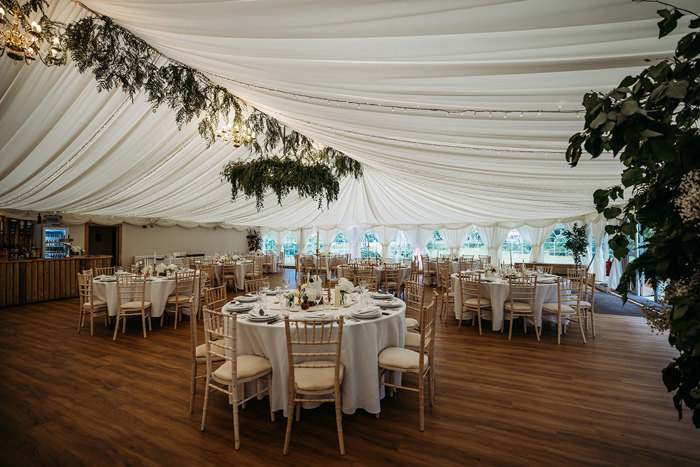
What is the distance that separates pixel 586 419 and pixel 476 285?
9.91 feet

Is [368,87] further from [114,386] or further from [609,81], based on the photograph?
[114,386]

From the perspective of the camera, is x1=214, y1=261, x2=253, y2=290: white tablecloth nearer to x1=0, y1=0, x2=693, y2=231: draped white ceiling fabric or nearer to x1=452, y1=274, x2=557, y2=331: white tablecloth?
x1=0, y1=0, x2=693, y2=231: draped white ceiling fabric

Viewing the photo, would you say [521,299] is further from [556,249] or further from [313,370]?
[556,249]

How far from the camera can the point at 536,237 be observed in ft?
38.2

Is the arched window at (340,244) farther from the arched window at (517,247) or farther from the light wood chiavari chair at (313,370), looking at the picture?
the light wood chiavari chair at (313,370)

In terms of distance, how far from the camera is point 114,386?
139 inches

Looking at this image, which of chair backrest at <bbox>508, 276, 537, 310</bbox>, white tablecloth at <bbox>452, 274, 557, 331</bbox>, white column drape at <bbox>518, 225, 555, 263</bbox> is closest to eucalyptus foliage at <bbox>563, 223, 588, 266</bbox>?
white column drape at <bbox>518, 225, 555, 263</bbox>

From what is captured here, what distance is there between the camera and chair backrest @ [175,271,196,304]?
5.87 meters

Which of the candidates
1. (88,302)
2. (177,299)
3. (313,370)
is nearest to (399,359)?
(313,370)

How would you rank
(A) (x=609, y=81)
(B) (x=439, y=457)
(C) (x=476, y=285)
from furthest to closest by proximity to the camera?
(C) (x=476, y=285) → (B) (x=439, y=457) → (A) (x=609, y=81)

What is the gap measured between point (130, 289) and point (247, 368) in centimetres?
414

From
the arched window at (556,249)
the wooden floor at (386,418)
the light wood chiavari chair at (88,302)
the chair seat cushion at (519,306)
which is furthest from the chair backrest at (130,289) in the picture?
the arched window at (556,249)

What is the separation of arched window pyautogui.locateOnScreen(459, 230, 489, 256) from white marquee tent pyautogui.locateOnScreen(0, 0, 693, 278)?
587cm

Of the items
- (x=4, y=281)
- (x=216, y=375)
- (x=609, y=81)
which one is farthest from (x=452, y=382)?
(x=4, y=281)
